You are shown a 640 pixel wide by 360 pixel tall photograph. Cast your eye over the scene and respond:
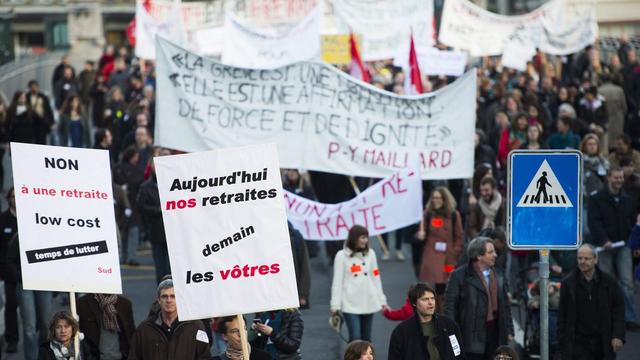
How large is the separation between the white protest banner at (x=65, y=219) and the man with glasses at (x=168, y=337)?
22.6 inches

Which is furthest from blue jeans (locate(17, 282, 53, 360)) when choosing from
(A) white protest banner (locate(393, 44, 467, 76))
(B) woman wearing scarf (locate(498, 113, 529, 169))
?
(A) white protest banner (locate(393, 44, 467, 76))

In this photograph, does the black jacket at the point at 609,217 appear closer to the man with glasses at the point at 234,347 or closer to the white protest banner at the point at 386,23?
the man with glasses at the point at 234,347

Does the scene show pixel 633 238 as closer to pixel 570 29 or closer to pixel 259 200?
pixel 259 200

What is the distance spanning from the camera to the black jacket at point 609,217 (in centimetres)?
1448

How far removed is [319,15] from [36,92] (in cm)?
530

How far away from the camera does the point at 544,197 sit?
30.8 ft

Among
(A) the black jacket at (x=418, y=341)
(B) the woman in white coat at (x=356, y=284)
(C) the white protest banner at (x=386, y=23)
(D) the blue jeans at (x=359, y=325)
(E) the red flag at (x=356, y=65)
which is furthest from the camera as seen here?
(C) the white protest banner at (x=386, y=23)

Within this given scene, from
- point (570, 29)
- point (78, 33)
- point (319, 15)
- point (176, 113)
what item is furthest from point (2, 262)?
point (78, 33)

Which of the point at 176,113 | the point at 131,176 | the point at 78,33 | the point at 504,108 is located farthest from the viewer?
the point at 78,33

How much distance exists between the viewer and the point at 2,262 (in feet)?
43.2

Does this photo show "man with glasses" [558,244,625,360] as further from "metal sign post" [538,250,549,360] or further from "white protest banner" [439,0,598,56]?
"white protest banner" [439,0,598,56]

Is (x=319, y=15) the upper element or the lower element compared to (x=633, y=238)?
upper

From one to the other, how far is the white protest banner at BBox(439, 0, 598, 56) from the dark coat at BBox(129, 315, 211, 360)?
17.1 metres

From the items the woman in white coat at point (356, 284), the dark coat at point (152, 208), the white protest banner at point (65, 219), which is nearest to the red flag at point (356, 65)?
the dark coat at point (152, 208)
